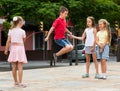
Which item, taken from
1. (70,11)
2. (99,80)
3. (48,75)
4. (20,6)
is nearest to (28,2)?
(20,6)

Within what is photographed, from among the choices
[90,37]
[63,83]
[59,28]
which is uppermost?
[59,28]

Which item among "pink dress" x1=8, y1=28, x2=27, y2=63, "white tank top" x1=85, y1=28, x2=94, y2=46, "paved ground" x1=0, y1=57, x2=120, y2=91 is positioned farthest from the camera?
"white tank top" x1=85, y1=28, x2=94, y2=46

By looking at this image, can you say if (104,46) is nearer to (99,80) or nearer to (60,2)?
(99,80)

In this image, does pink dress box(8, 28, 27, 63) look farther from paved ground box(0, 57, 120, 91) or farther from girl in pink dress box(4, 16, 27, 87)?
paved ground box(0, 57, 120, 91)

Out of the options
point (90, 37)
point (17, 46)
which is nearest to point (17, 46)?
point (17, 46)

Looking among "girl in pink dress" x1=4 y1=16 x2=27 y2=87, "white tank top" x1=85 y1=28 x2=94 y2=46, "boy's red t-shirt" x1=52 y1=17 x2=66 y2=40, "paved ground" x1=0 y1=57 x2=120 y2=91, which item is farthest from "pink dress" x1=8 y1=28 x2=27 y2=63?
"white tank top" x1=85 y1=28 x2=94 y2=46

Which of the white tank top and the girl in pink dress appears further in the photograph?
the white tank top

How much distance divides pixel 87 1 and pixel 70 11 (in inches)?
53.3

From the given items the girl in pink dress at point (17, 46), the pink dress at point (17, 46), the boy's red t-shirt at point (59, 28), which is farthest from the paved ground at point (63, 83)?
the boy's red t-shirt at point (59, 28)

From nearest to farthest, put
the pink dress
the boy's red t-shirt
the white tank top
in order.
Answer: the pink dress < the boy's red t-shirt < the white tank top

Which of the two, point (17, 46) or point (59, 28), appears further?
point (59, 28)

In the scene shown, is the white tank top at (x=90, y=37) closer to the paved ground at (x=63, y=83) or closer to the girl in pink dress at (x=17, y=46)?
the paved ground at (x=63, y=83)

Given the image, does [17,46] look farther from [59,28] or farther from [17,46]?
[59,28]

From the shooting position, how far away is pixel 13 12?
2878 centimetres
